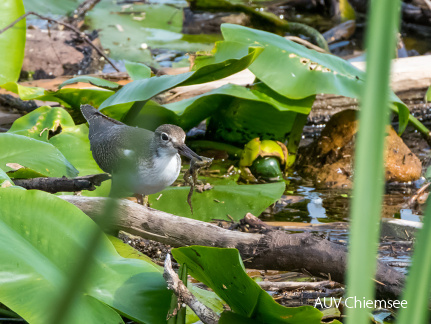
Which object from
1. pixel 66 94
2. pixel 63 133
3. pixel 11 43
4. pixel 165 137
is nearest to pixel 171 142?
pixel 165 137

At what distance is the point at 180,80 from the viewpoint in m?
3.19

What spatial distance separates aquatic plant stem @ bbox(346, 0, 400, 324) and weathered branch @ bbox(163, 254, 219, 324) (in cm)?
131

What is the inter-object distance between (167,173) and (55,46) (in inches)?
155

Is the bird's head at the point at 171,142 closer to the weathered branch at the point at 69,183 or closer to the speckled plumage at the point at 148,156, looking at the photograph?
the speckled plumage at the point at 148,156

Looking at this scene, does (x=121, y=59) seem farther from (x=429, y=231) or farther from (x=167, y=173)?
(x=429, y=231)

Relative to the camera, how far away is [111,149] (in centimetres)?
287

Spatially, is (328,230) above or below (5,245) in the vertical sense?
below

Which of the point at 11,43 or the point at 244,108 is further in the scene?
A: the point at 244,108

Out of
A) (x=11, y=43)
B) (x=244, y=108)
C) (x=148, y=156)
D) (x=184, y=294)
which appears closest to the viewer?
(x=184, y=294)

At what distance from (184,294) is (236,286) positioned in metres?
0.19

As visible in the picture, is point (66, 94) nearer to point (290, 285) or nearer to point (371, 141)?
point (290, 285)

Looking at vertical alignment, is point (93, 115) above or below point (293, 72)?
below

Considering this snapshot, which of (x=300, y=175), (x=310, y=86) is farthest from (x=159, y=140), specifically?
(x=300, y=175)

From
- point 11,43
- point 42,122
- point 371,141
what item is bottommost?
point 42,122
